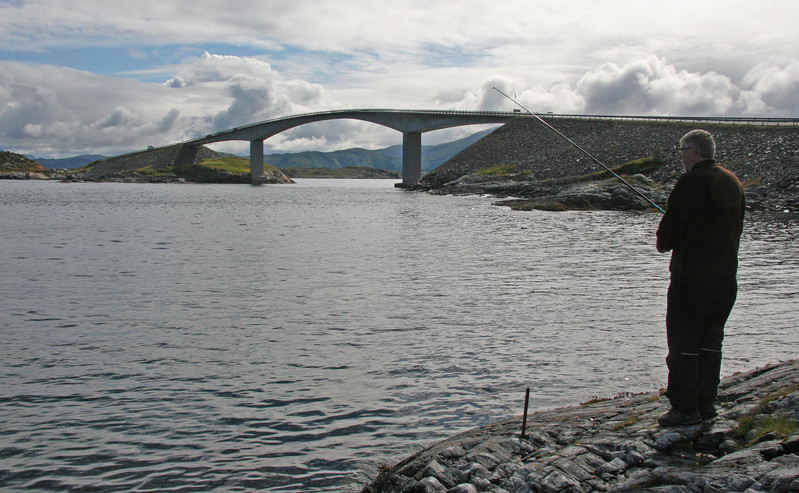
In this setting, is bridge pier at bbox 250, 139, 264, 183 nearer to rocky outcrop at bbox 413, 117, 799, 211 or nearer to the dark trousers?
rocky outcrop at bbox 413, 117, 799, 211

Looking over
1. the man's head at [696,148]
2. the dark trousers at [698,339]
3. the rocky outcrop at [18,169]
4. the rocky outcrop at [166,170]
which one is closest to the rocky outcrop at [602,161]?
the man's head at [696,148]

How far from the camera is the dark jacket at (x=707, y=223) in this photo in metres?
6.09

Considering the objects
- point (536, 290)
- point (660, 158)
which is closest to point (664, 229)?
point (536, 290)

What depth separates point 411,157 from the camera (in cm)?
11825

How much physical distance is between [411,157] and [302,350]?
108501 mm

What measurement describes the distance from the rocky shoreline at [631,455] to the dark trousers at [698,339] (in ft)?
1.06

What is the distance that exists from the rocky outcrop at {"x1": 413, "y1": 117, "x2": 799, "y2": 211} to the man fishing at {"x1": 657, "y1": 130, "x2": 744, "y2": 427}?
31.2m

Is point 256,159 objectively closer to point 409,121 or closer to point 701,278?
point 409,121

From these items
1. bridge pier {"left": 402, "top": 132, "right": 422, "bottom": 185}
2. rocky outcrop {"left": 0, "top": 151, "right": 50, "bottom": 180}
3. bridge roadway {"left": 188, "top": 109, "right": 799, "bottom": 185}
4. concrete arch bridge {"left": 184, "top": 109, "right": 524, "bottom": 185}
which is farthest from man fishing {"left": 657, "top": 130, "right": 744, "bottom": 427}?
rocky outcrop {"left": 0, "top": 151, "right": 50, "bottom": 180}

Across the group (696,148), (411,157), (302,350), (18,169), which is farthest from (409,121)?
(18,169)

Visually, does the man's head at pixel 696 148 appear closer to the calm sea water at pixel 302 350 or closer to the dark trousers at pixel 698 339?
the dark trousers at pixel 698 339

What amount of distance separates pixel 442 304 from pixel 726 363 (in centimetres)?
681

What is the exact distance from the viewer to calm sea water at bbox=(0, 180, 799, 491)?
7160 mm

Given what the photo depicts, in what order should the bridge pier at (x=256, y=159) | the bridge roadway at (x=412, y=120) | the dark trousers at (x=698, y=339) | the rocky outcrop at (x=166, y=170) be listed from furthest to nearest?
the rocky outcrop at (x=166, y=170) → the bridge pier at (x=256, y=159) → the bridge roadway at (x=412, y=120) → the dark trousers at (x=698, y=339)
